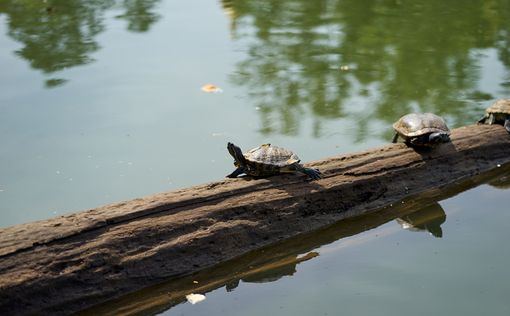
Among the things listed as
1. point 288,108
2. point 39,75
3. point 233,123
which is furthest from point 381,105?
point 39,75

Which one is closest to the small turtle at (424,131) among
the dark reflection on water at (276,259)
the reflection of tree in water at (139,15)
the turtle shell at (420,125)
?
the turtle shell at (420,125)

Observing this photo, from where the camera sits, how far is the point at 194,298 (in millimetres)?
3777

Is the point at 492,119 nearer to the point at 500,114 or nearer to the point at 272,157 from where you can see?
the point at 500,114

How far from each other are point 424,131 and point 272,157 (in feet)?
3.31

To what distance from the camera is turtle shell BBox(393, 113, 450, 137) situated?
464 centimetres

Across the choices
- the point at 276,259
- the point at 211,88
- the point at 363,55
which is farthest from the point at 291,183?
the point at 363,55

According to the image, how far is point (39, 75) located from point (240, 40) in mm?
2082

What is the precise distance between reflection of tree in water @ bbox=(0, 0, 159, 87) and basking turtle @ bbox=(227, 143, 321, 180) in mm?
3017

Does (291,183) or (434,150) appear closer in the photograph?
(291,183)

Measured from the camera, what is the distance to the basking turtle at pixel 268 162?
13.8ft

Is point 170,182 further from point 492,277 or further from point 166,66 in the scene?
point 166,66

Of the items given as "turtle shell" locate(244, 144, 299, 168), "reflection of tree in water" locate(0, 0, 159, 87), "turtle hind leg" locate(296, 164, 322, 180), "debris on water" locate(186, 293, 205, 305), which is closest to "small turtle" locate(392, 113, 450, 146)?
"turtle hind leg" locate(296, 164, 322, 180)

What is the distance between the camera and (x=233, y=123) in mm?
5754

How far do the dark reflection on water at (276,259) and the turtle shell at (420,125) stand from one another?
39 centimetres
